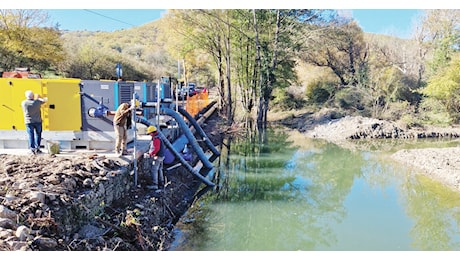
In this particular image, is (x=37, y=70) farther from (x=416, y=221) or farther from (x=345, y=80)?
(x=416, y=221)

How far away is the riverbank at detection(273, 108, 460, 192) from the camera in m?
11.5

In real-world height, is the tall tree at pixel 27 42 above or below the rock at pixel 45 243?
above

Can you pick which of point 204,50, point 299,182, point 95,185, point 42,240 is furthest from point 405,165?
point 204,50

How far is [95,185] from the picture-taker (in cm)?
584

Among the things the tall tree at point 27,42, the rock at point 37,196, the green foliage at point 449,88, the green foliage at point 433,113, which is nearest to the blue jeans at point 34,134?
the rock at point 37,196

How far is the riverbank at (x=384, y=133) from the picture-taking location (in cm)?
1151

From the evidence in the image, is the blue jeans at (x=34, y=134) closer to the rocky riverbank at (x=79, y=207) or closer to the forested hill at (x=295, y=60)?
the rocky riverbank at (x=79, y=207)

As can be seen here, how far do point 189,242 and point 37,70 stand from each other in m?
20.1

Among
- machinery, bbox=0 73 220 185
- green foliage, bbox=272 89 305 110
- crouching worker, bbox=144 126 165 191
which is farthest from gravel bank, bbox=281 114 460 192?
machinery, bbox=0 73 220 185

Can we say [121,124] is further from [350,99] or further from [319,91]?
[319,91]

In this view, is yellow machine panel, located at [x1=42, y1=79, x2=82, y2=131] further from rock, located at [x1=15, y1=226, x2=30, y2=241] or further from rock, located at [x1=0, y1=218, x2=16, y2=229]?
rock, located at [x1=15, y1=226, x2=30, y2=241]

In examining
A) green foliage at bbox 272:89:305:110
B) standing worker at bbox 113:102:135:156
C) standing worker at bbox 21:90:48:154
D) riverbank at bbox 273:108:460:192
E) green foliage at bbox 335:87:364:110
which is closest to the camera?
standing worker at bbox 21:90:48:154

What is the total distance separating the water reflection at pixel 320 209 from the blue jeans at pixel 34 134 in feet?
10.7

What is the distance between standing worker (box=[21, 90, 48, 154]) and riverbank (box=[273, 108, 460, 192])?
33.5 ft
